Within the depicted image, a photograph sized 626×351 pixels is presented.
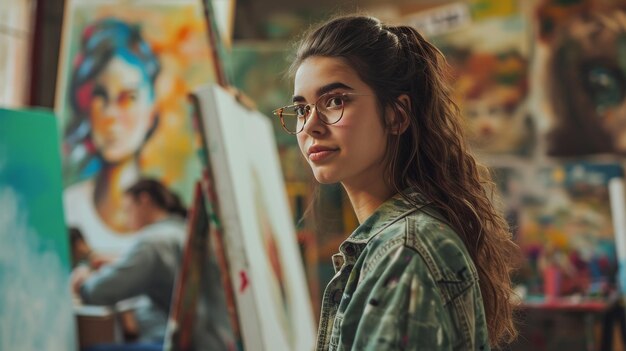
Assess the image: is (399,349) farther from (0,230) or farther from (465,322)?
(0,230)

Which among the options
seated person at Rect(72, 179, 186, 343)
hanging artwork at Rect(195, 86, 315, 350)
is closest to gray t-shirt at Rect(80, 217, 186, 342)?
seated person at Rect(72, 179, 186, 343)

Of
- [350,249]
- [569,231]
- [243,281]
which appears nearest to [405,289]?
[350,249]

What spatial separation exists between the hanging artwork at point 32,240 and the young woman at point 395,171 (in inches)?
60.0

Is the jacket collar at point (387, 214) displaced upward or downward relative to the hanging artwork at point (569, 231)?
upward

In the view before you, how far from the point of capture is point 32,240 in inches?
106

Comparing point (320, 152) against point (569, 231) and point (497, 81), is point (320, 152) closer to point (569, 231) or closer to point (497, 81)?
point (569, 231)

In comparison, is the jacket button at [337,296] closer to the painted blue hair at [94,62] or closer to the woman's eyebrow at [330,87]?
the woman's eyebrow at [330,87]

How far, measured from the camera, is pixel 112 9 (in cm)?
425

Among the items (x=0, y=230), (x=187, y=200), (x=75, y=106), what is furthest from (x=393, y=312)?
(x=75, y=106)

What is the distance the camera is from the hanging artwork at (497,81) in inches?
225

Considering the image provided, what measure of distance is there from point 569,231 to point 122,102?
124 inches

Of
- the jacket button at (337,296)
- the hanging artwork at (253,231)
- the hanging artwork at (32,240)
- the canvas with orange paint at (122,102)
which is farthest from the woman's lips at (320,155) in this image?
the canvas with orange paint at (122,102)

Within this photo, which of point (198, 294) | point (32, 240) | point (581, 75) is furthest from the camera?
point (581, 75)

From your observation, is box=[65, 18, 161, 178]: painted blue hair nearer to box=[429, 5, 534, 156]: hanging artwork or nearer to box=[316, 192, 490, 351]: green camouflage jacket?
box=[429, 5, 534, 156]: hanging artwork
